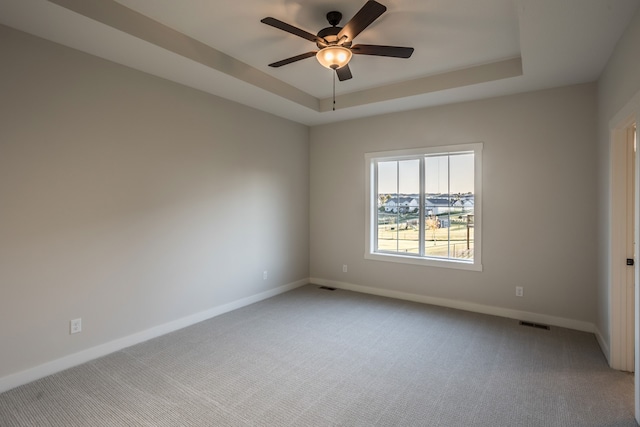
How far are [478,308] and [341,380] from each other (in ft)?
7.83

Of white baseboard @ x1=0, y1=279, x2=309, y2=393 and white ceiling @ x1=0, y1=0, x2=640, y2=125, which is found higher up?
white ceiling @ x1=0, y1=0, x2=640, y2=125

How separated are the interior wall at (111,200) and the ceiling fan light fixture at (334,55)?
1835 mm

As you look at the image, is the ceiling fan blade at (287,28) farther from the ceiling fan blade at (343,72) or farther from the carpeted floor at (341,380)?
the carpeted floor at (341,380)

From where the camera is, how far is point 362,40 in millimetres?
3035

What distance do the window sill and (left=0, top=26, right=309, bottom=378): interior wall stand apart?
1.73m

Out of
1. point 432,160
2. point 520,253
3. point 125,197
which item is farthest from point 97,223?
point 520,253

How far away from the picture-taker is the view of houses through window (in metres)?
4.34

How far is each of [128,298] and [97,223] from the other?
0.77 meters

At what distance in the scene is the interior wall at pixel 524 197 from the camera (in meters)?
3.57

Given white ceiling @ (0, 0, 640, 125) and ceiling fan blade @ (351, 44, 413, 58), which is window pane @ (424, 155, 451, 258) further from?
ceiling fan blade @ (351, 44, 413, 58)

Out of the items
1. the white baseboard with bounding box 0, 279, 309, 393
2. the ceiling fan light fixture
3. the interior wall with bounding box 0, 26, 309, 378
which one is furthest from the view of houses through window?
the ceiling fan light fixture

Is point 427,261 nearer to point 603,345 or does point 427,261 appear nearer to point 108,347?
point 603,345

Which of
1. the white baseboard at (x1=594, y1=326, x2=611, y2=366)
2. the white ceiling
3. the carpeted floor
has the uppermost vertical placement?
the white ceiling

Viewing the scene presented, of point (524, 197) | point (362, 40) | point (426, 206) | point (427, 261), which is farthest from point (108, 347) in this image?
point (524, 197)
